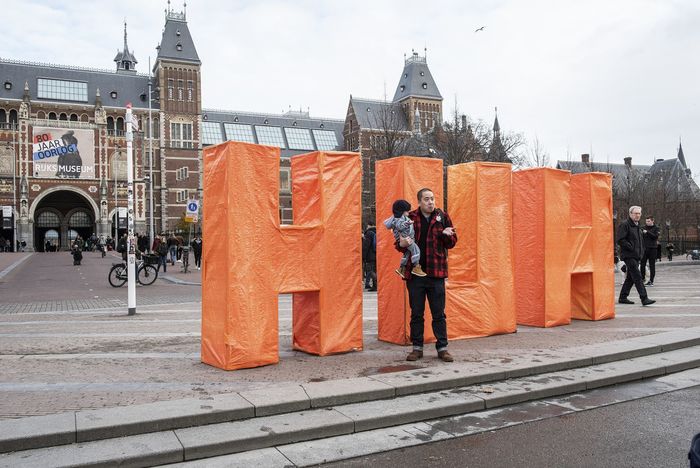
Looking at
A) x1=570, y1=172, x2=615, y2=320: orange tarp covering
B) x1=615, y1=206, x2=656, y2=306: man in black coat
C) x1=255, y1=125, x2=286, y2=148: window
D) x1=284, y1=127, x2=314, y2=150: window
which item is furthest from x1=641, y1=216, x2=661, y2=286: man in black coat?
x1=284, y1=127, x2=314, y2=150: window

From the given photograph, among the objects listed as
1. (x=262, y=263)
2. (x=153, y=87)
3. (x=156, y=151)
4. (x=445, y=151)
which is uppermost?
(x=153, y=87)

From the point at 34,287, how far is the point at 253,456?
17.5 metres

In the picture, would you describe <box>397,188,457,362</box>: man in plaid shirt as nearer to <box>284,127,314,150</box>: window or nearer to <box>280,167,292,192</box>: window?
<box>280,167,292,192</box>: window

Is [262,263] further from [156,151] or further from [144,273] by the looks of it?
[156,151]

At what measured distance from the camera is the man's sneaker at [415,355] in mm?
6714

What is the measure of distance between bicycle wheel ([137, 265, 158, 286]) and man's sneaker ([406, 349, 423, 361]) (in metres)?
14.7

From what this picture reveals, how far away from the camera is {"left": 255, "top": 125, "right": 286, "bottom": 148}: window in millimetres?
83875

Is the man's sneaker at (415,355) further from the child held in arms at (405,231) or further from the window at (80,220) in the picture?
the window at (80,220)

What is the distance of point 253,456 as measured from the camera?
14.0ft

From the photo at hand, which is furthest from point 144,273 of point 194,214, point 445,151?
point 445,151

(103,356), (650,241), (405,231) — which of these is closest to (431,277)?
(405,231)

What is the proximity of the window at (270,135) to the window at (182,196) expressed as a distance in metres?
15.4

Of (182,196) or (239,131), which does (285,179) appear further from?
(182,196)

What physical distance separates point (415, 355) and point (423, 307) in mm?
556
